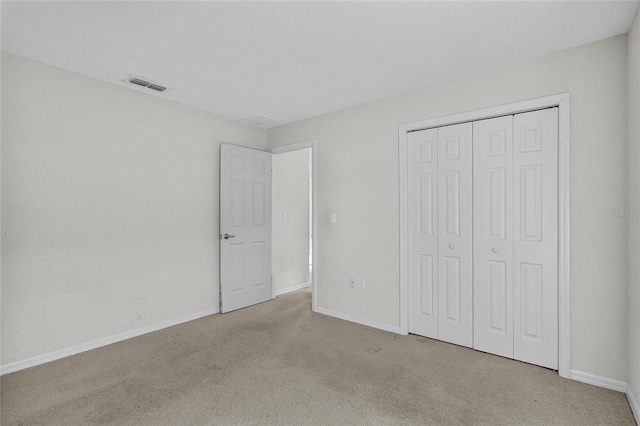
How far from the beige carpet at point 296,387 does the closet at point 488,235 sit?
0.23m

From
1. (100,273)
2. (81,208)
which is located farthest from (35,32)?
(100,273)

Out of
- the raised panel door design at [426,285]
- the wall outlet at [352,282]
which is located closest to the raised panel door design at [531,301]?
the raised panel door design at [426,285]

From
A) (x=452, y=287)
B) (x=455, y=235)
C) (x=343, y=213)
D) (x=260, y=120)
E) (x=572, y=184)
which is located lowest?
(x=452, y=287)

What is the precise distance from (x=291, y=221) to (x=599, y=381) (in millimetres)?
3899

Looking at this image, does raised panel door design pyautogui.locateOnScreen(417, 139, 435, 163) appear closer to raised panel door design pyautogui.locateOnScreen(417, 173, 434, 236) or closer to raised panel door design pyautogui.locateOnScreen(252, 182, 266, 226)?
raised panel door design pyautogui.locateOnScreen(417, 173, 434, 236)

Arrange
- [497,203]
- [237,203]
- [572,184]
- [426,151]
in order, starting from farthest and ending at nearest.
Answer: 1. [237,203]
2. [426,151]
3. [497,203]
4. [572,184]

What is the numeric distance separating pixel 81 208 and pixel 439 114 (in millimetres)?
3393

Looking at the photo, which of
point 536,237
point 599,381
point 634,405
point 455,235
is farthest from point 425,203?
point 634,405

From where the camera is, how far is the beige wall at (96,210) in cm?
253

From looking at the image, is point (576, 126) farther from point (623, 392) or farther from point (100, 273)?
point (100, 273)

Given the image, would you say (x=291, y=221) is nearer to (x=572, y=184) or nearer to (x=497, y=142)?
(x=497, y=142)

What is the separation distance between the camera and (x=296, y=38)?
2.26 m

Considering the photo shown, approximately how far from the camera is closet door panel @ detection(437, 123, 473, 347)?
9.45 ft

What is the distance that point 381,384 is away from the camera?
2.29 meters
